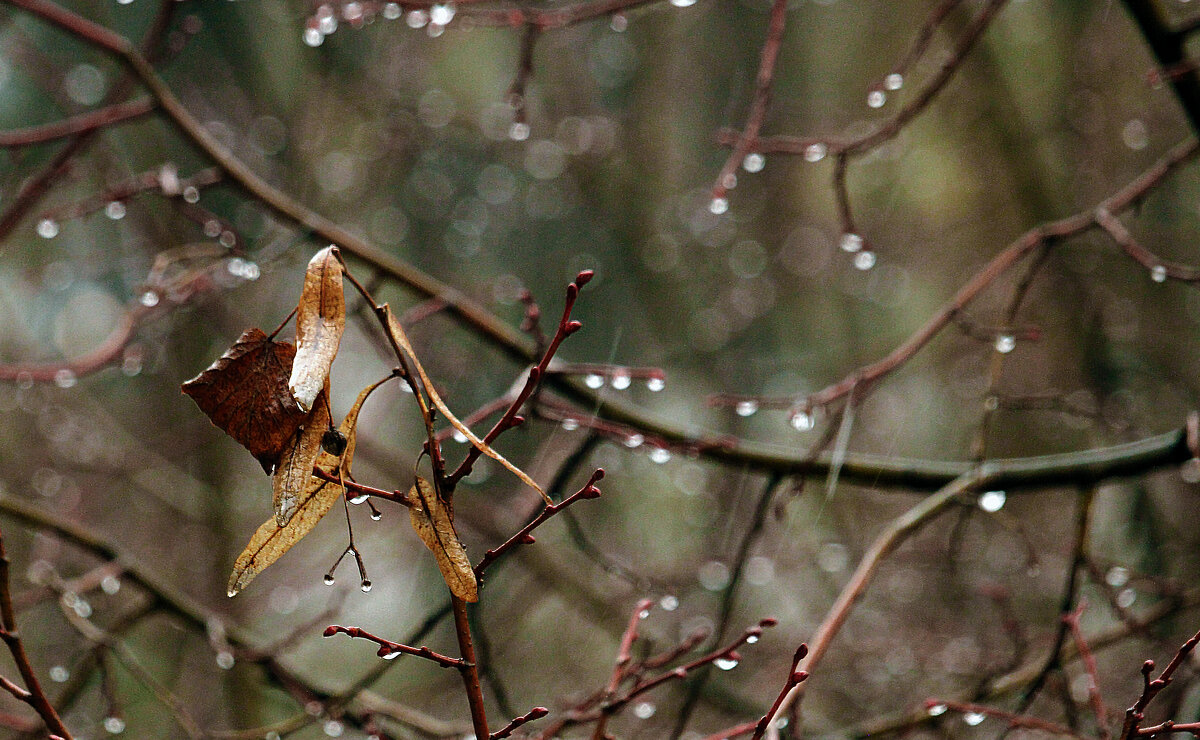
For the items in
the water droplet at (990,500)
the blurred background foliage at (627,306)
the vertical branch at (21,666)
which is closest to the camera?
the vertical branch at (21,666)

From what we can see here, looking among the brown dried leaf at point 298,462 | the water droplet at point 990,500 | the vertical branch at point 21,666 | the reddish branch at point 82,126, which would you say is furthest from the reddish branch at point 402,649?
the reddish branch at point 82,126

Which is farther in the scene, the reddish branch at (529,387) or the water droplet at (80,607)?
the water droplet at (80,607)

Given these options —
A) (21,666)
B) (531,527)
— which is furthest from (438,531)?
(21,666)

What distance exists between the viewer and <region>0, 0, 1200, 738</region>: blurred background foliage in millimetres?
3598

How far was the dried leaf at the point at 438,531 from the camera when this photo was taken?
669mm

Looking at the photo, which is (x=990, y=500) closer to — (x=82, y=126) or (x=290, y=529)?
(x=290, y=529)

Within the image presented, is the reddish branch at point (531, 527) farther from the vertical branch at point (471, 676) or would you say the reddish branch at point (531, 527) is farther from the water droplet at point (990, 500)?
the water droplet at point (990, 500)

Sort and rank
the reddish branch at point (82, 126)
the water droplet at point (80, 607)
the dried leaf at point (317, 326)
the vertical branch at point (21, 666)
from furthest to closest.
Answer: the water droplet at point (80, 607)
the reddish branch at point (82, 126)
the vertical branch at point (21, 666)
the dried leaf at point (317, 326)

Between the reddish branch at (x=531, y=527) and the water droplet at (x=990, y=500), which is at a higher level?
Result: the reddish branch at (x=531, y=527)

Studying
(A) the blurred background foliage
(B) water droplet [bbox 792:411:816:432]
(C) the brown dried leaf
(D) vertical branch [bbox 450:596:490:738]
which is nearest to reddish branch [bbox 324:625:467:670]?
(D) vertical branch [bbox 450:596:490:738]

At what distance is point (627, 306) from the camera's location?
4465mm

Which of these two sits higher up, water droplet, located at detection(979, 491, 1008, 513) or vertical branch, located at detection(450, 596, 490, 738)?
water droplet, located at detection(979, 491, 1008, 513)

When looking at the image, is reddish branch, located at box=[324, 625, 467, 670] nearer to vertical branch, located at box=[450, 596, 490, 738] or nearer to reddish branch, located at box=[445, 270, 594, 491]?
vertical branch, located at box=[450, 596, 490, 738]

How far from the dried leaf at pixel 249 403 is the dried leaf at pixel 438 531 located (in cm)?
10
